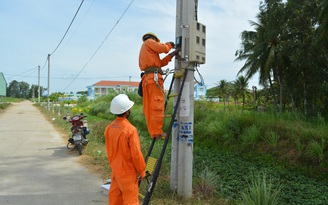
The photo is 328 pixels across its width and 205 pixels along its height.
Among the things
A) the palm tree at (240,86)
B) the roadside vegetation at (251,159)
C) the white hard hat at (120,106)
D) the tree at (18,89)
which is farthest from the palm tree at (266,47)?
the tree at (18,89)

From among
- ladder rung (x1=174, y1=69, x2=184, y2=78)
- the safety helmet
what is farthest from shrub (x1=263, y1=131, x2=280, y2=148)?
the safety helmet

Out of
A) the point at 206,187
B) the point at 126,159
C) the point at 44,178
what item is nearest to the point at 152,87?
the point at 126,159

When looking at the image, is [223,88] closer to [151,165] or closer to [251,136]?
[251,136]

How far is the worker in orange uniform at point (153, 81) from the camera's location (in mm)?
4605

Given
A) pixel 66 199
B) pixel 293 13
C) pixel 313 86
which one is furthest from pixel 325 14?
pixel 66 199

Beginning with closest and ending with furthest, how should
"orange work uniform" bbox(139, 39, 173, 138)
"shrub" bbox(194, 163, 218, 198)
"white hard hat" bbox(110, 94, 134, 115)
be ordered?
"white hard hat" bbox(110, 94, 134, 115) → "orange work uniform" bbox(139, 39, 173, 138) → "shrub" bbox(194, 163, 218, 198)

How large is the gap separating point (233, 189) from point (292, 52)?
67.8ft

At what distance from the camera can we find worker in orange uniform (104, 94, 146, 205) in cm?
359

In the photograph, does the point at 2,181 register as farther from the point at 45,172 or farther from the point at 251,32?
the point at 251,32

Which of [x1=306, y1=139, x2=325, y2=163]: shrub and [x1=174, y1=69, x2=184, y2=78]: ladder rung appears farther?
[x1=306, y1=139, x2=325, y2=163]: shrub

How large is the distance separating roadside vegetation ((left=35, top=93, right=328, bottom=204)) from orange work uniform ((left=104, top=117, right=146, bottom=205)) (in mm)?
1382

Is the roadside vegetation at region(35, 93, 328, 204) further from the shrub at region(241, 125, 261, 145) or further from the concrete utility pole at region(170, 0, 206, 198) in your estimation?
the concrete utility pole at region(170, 0, 206, 198)

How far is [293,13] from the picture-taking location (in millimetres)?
24375

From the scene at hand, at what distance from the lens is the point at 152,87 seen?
473cm
